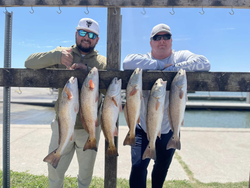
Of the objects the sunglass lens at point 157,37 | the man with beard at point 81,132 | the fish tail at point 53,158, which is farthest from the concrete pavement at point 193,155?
the sunglass lens at point 157,37

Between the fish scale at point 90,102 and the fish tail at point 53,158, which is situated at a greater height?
the fish scale at point 90,102

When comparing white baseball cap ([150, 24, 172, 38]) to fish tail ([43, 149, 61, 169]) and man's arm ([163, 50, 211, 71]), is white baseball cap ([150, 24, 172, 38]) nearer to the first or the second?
man's arm ([163, 50, 211, 71])

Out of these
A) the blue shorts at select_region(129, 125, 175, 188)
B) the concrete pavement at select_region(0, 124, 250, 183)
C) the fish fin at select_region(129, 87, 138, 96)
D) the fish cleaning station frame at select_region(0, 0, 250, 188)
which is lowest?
the concrete pavement at select_region(0, 124, 250, 183)


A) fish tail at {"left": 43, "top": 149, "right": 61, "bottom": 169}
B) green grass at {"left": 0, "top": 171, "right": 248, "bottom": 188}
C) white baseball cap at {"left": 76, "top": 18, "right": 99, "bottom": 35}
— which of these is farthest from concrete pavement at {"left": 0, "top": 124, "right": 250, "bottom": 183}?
white baseball cap at {"left": 76, "top": 18, "right": 99, "bottom": 35}

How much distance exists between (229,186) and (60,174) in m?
2.39

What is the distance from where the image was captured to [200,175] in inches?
123

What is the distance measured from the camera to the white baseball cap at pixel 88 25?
2.23 meters

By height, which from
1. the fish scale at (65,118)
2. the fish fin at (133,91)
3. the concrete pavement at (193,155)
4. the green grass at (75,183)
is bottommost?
the green grass at (75,183)

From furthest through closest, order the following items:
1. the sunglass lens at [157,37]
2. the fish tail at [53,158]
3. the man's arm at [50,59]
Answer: the sunglass lens at [157,37], the man's arm at [50,59], the fish tail at [53,158]

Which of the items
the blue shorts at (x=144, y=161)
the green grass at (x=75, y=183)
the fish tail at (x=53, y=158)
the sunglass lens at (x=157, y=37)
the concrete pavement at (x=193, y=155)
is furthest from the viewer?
the concrete pavement at (x=193, y=155)

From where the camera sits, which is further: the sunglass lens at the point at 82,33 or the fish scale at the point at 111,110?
the sunglass lens at the point at 82,33

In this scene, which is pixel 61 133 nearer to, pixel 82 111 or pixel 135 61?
pixel 82 111

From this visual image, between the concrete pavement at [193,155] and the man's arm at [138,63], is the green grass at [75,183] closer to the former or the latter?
the concrete pavement at [193,155]

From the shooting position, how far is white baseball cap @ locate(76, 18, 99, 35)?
223 cm
